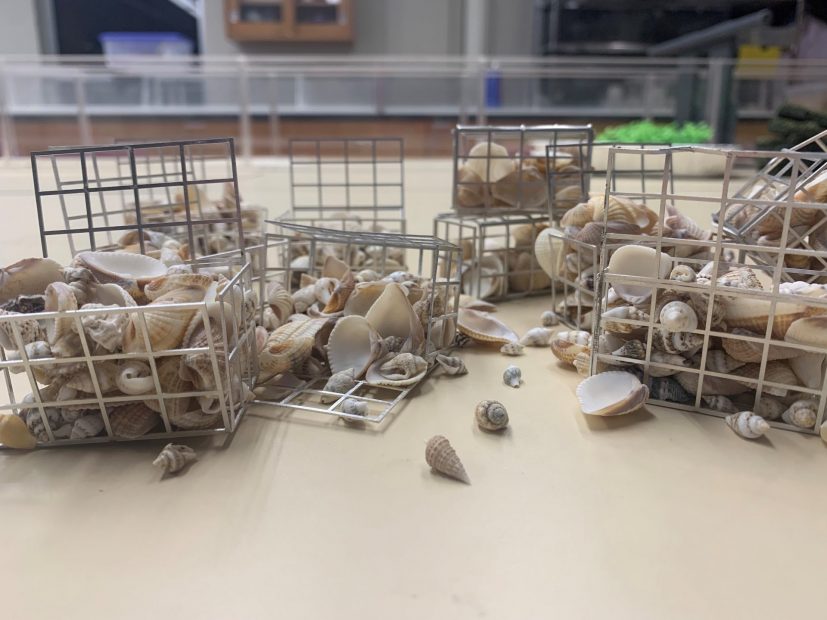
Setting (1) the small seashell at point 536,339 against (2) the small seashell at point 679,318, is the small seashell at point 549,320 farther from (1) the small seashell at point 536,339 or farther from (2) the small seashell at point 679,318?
(2) the small seashell at point 679,318

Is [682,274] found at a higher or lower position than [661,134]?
lower

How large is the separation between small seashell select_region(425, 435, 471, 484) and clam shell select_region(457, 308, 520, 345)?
0.32m

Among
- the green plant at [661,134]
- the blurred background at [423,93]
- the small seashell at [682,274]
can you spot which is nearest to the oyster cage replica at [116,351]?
the small seashell at [682,274]

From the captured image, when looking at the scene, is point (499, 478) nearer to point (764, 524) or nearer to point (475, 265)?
point (764, 524)

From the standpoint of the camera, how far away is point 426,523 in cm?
50

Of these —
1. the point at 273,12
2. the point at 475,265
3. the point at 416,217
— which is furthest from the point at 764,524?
the point at 273,12

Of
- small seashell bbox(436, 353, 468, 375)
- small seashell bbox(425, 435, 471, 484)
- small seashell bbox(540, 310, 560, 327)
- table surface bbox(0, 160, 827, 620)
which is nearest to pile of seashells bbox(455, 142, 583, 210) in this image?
small seashell bbox(540, 310, 560, 327)

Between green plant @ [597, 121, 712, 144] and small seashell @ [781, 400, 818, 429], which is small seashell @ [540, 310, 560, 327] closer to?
small seashell @ [781, 400, 818, 429]

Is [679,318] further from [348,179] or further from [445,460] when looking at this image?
[348,179]

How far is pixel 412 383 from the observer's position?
73 cm

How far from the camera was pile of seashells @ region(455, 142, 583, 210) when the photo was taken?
116cm

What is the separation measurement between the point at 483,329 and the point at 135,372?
491 millimetres

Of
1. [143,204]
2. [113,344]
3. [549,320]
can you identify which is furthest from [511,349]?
[143,204]

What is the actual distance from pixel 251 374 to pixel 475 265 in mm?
554
